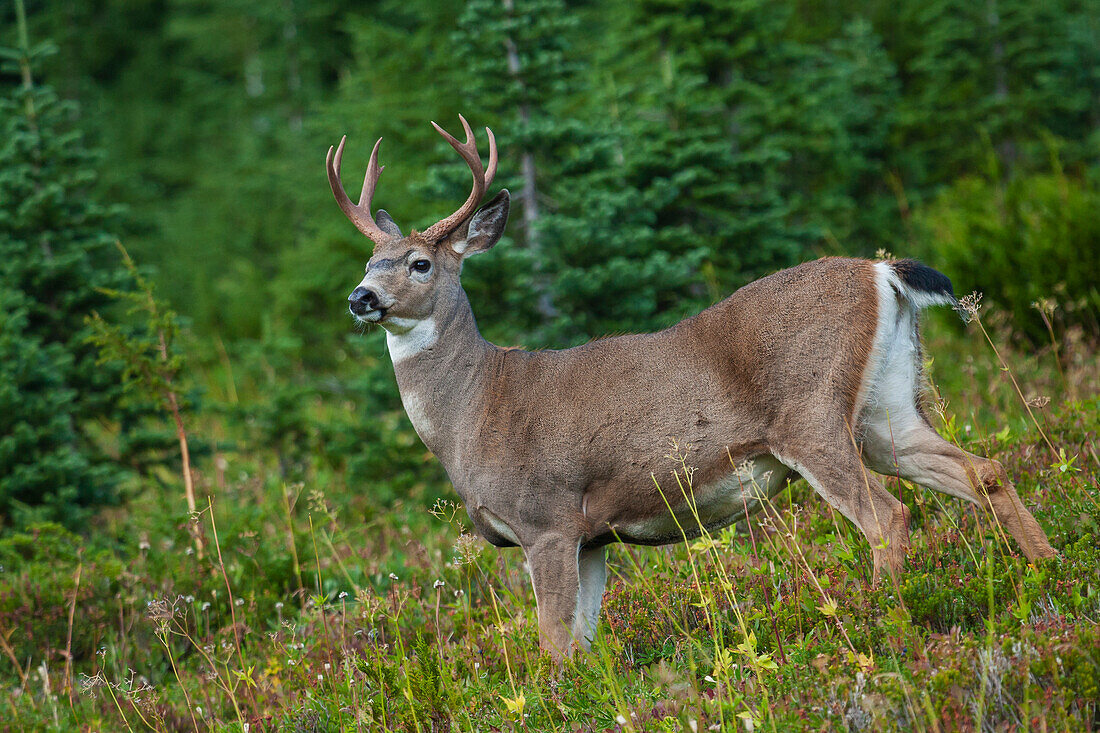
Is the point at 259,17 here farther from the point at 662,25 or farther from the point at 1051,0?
the point at 1051,0

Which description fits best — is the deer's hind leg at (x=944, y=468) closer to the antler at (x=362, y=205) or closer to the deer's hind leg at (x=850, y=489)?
the deer's hind leg at (x=850, y=489)

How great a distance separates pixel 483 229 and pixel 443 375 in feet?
2.69

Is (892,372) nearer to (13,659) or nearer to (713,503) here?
(713,503)

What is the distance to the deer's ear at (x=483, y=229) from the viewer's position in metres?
4.99

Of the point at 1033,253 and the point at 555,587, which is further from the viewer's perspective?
the point at 1033,253

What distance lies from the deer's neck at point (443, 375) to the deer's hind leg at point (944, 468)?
1753 millimetres

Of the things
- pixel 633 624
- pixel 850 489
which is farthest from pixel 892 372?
pixel 633 624

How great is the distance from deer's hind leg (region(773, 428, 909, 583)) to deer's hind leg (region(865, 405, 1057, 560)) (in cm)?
20

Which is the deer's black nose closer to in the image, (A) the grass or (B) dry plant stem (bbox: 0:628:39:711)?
(A) the grass

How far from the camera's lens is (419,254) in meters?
4.77

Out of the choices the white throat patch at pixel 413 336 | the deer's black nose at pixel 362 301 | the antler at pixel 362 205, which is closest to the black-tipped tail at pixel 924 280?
the white throat patch at pixel 413 336

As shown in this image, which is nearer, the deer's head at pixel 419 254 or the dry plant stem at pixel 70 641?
the deer's head at pixel 419 254

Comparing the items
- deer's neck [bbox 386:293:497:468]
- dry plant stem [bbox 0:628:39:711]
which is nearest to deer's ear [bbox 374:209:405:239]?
deer's neck [bbox 386:293:497:468]

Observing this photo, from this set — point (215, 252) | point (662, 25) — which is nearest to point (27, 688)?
point (662, 25)
